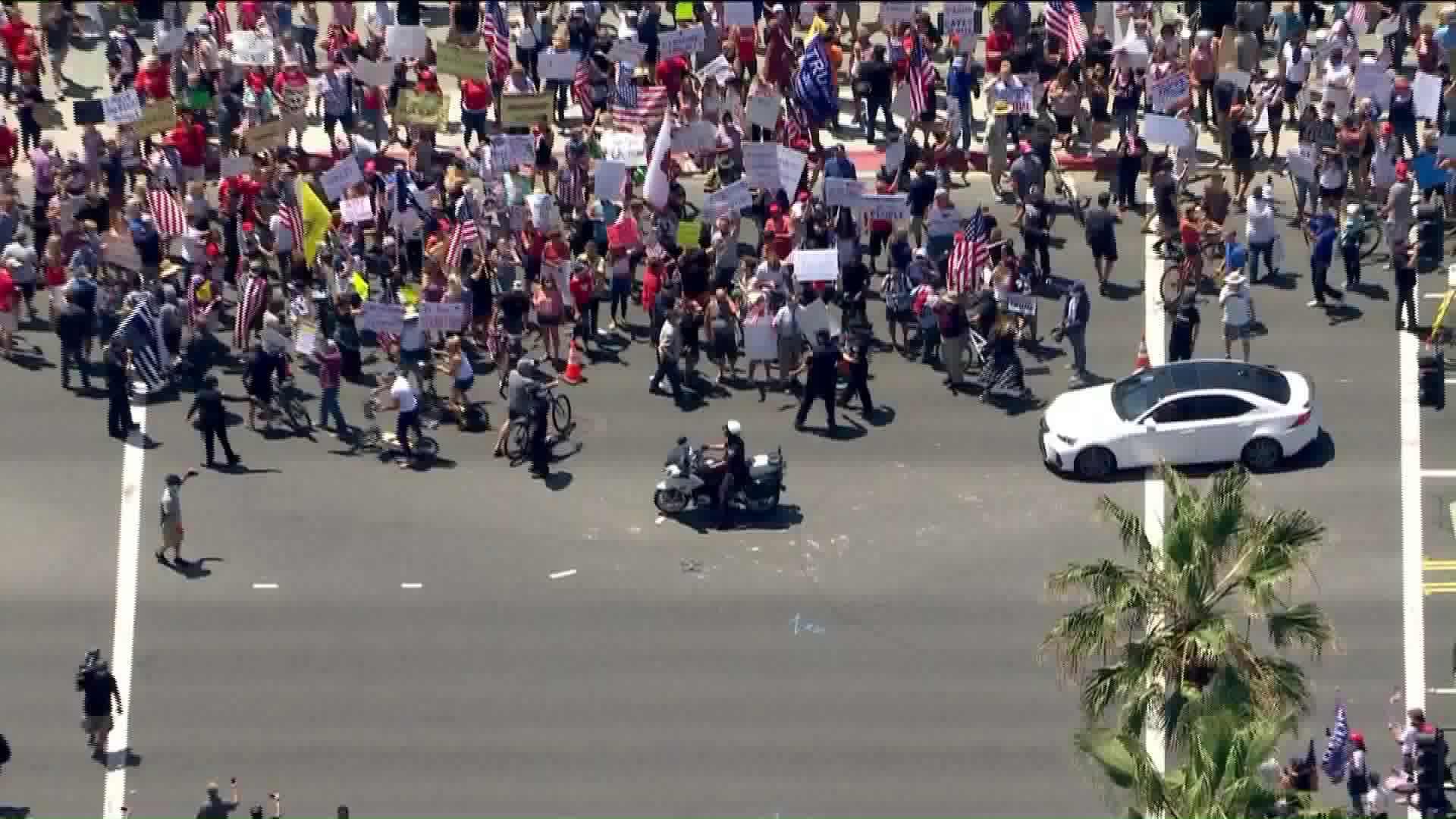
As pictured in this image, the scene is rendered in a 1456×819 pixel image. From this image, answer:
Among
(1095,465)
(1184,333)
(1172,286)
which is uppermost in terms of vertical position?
(1172,286)

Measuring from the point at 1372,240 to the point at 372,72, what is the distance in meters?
16.6

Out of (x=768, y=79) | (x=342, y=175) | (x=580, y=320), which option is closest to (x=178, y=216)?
(x=342, y=175)

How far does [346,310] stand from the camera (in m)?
56.9

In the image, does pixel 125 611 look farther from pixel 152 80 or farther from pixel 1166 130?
pixel 1166 130

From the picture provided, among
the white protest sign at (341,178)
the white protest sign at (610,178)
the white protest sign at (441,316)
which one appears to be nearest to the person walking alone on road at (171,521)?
the white protest sign at (441,316)

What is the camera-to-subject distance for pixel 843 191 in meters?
58.4

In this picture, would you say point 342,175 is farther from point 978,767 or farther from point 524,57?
point 978,767

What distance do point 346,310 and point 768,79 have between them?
9666 mm

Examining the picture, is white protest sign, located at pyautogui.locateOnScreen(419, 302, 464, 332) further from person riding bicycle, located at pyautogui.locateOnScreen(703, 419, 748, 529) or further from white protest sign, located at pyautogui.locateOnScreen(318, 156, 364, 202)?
person riding bicycle, located at pyautogui.locateOnScreen(703, 419, 748, 529)

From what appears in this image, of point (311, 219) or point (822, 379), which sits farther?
point (311, 219)

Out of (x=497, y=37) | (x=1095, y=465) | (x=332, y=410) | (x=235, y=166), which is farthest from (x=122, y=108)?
(x=1095, y=465)

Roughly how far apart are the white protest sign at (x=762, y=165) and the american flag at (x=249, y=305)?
313 inches

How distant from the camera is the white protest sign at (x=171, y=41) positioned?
6288cm

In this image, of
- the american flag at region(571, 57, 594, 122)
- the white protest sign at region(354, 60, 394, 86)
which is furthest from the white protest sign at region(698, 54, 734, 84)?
the white protest sign at region(354, 60, 394, 86)
